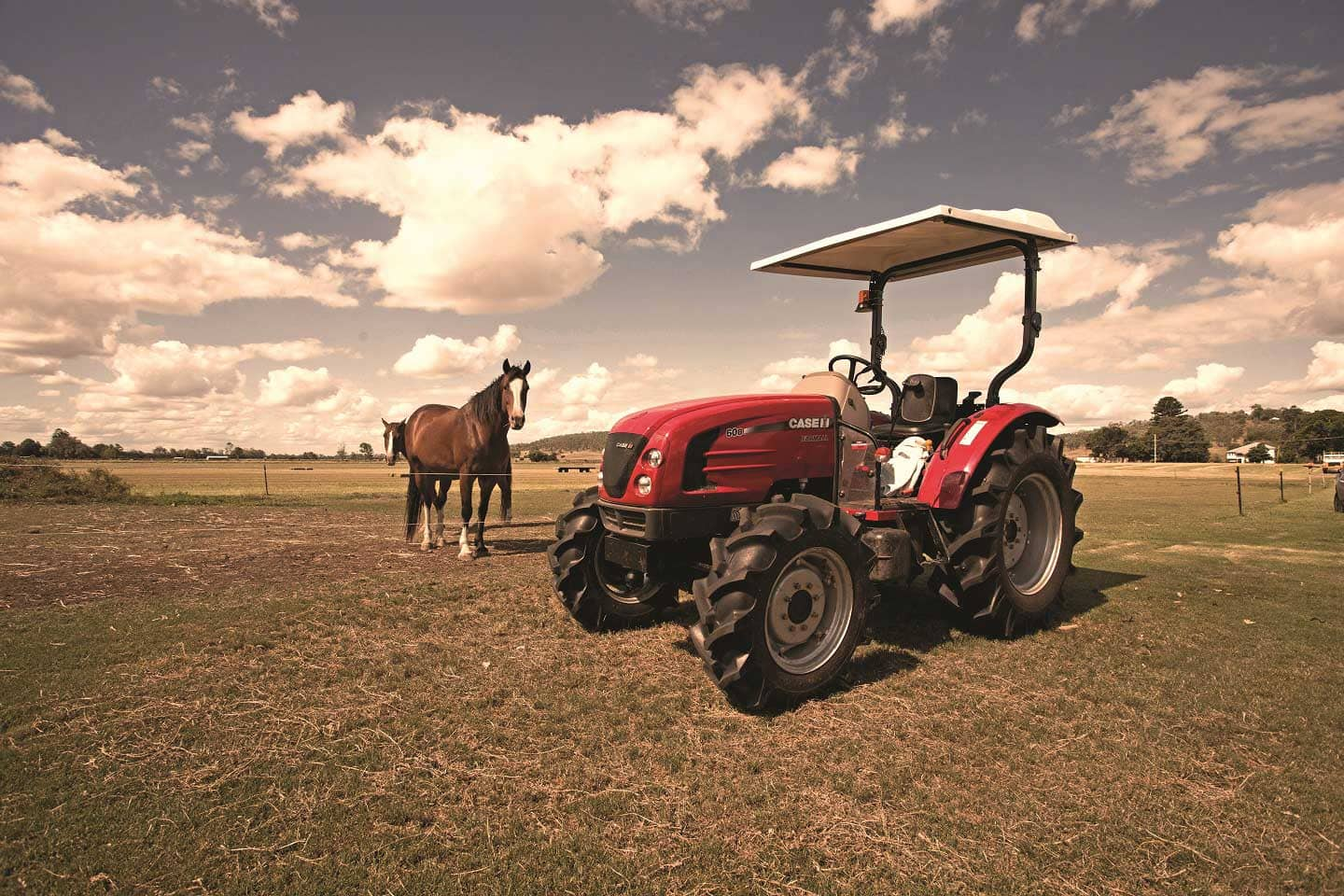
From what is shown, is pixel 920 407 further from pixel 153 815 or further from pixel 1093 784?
pixel 153 815

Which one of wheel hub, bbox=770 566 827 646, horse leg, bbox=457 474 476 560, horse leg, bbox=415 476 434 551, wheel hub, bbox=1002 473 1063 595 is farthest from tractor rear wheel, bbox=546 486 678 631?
horse leg, bbox=415 476 434 551

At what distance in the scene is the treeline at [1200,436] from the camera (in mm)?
59656

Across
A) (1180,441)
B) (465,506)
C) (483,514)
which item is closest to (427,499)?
(465,506)

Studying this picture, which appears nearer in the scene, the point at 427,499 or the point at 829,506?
the point at 829,506

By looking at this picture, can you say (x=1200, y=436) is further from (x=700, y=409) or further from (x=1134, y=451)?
(x=700, y=409)

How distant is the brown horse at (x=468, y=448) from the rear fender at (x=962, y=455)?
6188 mm

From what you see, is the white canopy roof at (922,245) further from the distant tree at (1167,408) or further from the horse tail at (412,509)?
the distant tree at (1167,408)

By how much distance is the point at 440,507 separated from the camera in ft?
34.0

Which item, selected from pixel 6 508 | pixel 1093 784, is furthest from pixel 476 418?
pixel 6 508

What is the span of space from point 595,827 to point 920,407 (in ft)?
15.8

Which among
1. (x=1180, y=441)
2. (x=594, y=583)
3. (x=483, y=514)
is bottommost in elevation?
(x=594, y=583)

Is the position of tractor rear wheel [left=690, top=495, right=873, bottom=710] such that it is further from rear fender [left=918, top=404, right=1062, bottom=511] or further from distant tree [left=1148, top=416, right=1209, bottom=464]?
distant tree [left=1148, top=416, right=1209, bottom=464]

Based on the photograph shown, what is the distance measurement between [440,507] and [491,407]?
1.78 metres

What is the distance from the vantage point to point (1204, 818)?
110 inches
